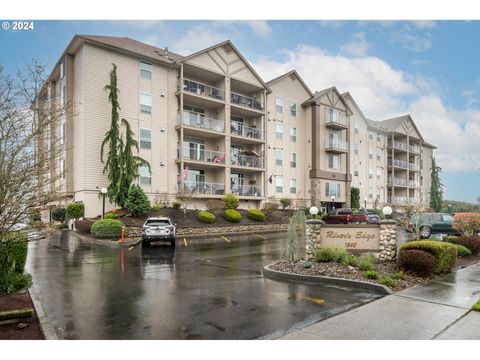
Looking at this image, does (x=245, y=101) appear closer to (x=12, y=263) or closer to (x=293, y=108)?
(x=293, y=108)

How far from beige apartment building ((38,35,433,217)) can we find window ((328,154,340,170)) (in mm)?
122

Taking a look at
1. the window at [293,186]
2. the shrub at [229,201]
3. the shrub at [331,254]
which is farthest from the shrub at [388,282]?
the window at [293,186]

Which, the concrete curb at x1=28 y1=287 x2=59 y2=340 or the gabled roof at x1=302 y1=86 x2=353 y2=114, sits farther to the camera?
the gabled roof at x1=302 y1=86 x2=353 y2=114

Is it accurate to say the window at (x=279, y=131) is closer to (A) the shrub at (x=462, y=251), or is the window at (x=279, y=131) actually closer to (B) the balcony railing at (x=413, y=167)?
(A) the shrub at (x=462, y=251)

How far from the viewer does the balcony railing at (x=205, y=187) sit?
96.1 ft

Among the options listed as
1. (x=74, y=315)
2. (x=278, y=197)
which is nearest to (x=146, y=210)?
(x=278, y=197)

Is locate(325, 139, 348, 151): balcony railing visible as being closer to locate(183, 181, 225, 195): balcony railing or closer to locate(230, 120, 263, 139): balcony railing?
locate(230, 120, 263, 139): balcony railing

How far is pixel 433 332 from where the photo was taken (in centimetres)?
541

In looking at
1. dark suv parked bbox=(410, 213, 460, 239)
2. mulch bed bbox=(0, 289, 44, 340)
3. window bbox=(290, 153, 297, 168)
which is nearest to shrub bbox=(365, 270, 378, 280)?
mulch bed bbox=(0, 289, 44, 340)

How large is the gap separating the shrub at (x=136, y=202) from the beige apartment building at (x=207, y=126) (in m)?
2.74

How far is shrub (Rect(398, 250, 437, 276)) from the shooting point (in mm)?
9539

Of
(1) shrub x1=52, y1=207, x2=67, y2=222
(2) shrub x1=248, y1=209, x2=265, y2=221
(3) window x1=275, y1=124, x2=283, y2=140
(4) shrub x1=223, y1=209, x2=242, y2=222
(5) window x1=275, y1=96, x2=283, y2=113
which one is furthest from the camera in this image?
(5) window x1=275, y1=96, x2=283, y2=113

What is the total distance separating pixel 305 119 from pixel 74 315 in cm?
3652

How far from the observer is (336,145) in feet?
133
